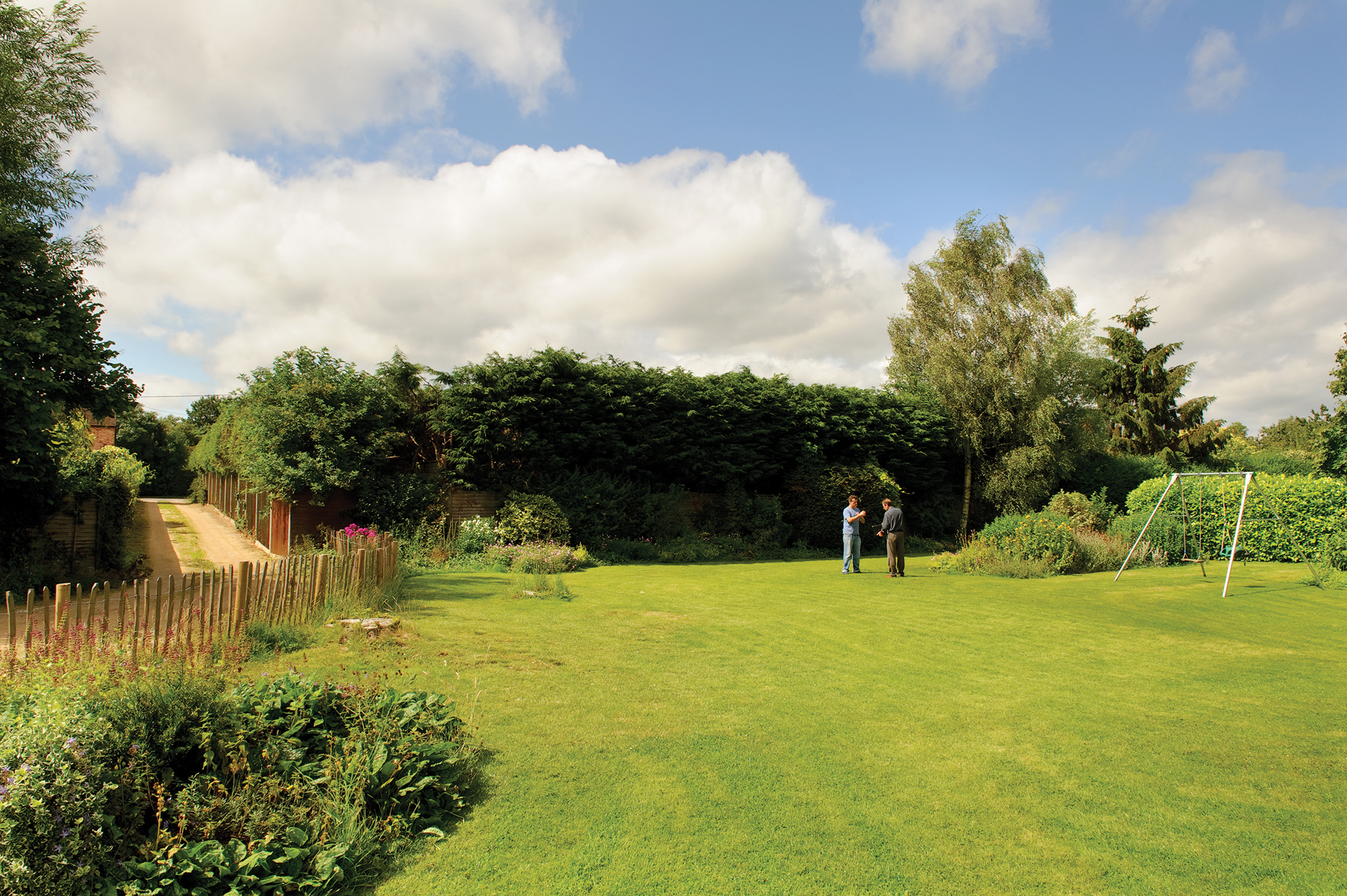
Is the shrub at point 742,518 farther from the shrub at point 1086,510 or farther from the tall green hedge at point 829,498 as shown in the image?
the shrub at point 1086,510

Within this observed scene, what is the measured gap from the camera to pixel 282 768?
12.8 feet

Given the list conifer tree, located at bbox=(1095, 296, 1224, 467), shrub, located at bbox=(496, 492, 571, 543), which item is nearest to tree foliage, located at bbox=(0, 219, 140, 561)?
shrub, located at bbox=(496, 492, 571, 543)

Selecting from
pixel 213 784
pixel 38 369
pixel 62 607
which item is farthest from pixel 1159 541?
pixel 38 369

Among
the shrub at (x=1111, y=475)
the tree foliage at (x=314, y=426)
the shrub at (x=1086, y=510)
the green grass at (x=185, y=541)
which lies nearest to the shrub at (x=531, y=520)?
the tree foliage at (x=314, y=426)

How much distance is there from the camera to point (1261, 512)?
17047mm

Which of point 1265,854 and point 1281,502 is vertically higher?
point 1281,502

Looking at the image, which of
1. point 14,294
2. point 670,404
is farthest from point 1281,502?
point 14,294

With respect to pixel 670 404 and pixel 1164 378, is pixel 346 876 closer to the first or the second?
pixel 670 404

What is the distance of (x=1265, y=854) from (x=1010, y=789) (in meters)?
1.24

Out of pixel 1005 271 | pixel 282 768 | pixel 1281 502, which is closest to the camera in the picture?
pixel 282 768

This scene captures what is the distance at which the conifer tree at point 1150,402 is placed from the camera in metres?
34.1

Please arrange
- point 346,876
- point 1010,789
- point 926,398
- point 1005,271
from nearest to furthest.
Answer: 1. point 346,876
2. point 1010,789
3. point 926,398
4. point 1005,271

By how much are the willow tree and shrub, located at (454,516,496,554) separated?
17946 millimetres

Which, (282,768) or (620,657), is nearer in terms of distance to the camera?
(282,768)
